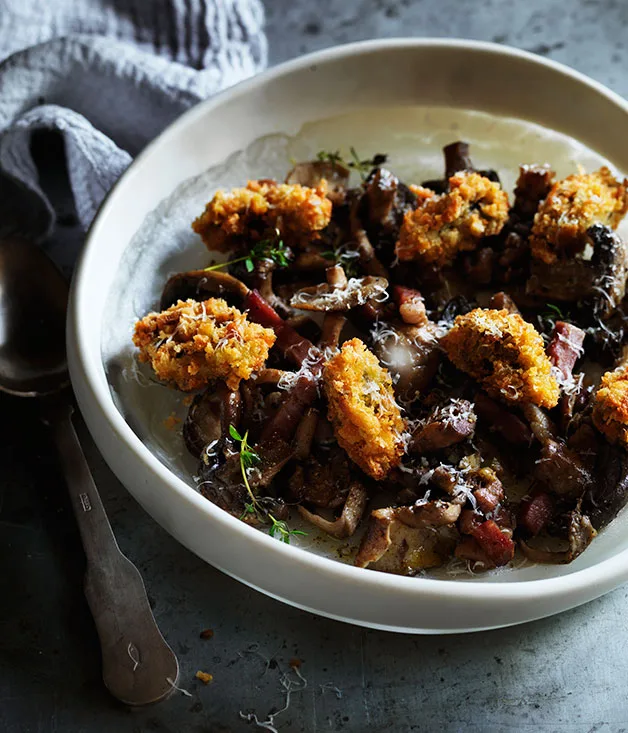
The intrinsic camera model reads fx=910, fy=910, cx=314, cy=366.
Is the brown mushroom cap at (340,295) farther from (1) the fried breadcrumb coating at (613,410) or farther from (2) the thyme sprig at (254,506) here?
(1) the fried breadcrumb coating at (613,410)

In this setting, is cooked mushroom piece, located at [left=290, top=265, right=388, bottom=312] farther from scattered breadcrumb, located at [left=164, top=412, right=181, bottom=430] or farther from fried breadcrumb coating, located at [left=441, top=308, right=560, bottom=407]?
scattered breadcrumb, located at [left=164, top=412, right=181, bottom=430]

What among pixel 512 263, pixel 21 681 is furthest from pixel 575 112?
pixel 21 681

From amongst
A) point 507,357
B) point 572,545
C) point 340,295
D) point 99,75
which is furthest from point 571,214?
point 99,75

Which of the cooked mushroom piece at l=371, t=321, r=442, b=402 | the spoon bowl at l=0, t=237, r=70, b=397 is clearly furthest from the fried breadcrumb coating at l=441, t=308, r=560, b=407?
the spoon bowl at l=0, t=237, r=70, b=397

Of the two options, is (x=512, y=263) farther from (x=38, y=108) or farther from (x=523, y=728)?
(x=38, y=108)

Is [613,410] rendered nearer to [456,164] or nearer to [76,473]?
[456,164]

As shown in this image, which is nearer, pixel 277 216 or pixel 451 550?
pixel 451 550

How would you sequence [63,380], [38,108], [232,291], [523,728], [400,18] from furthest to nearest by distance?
[400,18] → [38,108] → [63,380] → [232,291] → [523,728]

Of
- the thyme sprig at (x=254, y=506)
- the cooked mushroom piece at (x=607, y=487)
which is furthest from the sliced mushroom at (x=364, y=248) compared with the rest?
the cooked mushroom piece at (x=607, y=487)
